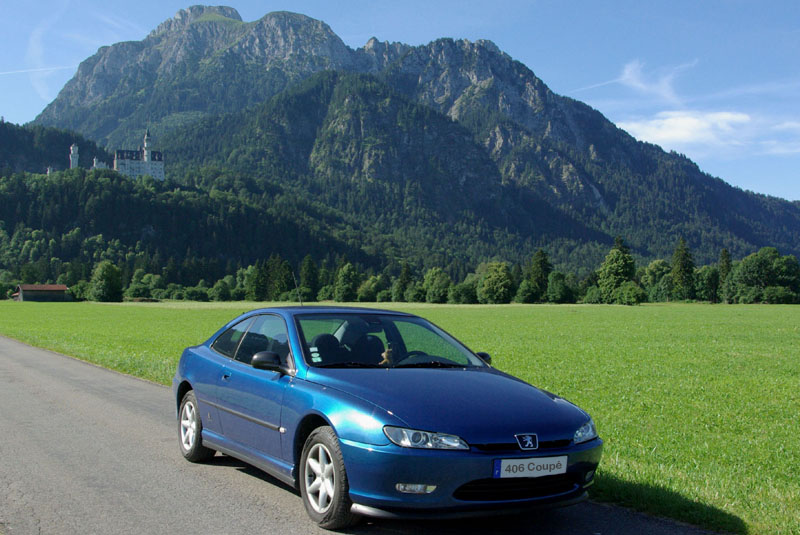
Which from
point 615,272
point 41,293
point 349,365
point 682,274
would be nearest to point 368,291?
point 615,272

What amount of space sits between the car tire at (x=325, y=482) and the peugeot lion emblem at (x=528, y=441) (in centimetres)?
129

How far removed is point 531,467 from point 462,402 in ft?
2.27

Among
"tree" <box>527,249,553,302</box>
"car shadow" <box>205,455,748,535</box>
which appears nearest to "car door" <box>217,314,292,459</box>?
"car shadow" <box>205,455,748,535</box>

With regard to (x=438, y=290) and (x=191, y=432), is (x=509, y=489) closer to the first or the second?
(x=191, y=432)

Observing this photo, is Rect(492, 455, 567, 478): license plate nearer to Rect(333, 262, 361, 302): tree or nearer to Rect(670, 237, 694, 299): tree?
Rect(670, 237, 694, 299): tree

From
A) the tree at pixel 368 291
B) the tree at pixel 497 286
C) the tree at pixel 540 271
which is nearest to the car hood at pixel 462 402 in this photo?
the tree at pixel 540 271

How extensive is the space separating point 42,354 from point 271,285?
118 metres

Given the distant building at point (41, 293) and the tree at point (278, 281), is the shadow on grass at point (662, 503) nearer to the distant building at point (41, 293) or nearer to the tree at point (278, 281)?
the tree at point (278, 281)

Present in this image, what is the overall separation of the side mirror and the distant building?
144 meters

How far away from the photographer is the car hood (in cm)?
495

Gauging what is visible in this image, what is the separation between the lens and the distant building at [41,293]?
438 feet

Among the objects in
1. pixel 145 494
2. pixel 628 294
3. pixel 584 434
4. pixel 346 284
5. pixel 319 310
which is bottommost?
pixel 346 284

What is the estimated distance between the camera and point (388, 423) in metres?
4.89

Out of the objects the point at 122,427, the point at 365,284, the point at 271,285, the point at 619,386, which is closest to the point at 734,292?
the point at 365,284
